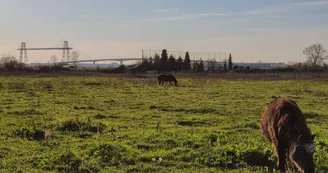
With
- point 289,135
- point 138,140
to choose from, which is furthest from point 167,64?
point 289,135

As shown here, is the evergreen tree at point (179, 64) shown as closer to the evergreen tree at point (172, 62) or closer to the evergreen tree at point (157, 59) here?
the evergreen tree at point (172, 62)

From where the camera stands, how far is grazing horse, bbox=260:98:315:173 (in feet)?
22.4

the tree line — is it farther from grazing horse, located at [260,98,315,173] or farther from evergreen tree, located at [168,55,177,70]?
grazing horse, located at [260,98,315,173]

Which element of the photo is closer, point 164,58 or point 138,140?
point 138,140

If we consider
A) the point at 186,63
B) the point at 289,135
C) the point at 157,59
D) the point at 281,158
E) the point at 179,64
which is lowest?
the point at 281,158

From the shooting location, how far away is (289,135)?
7.42m

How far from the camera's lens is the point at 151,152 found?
33.6 ft

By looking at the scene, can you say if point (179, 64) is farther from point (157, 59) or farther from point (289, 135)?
point (289, 135)

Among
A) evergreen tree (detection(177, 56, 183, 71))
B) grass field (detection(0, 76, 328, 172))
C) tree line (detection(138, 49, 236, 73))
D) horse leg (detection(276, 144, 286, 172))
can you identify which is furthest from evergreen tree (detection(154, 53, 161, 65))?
horse leg (detection(276, 144, 286, 172))

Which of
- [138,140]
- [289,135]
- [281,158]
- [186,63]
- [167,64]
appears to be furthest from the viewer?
[186,63]

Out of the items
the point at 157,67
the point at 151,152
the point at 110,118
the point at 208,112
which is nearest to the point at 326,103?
the point at 208,112

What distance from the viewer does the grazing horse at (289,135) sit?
681 cm

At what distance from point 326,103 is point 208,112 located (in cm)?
949

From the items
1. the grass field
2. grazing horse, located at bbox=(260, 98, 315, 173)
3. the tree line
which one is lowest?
the grass field
